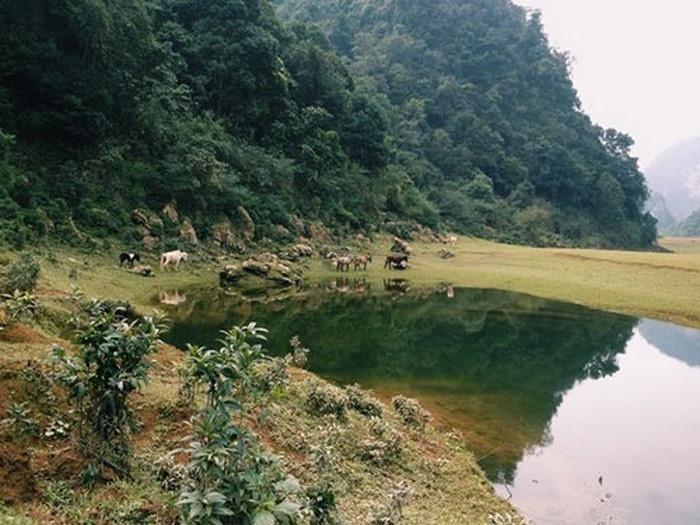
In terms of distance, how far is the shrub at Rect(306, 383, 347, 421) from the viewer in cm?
1047

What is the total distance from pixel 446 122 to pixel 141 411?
89100 mm

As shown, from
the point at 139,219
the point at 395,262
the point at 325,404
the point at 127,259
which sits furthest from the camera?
the point at 395,262

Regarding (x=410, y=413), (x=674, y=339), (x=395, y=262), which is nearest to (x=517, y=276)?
(x=395, y=262)

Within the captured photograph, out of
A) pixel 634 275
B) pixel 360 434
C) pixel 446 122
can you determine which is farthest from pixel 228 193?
pixel 446 122

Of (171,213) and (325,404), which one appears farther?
(171,213)

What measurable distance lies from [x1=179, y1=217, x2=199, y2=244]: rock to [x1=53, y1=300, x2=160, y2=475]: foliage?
26812mm

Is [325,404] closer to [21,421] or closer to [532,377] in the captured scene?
[21,421]

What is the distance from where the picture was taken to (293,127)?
5041cm

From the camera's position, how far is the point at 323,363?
16.7 metres

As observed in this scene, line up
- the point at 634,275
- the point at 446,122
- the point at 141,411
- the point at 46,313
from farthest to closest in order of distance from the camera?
the point at 446,122 < the point at 634,275 < the point at 46,313 < the point at 141,411

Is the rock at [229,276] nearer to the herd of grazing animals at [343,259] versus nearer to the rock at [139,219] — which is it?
the herd of grazing animals at [343,259]

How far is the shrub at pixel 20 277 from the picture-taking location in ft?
44.2

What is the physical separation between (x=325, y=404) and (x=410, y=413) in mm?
2099

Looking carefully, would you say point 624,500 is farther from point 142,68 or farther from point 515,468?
point 142,68
